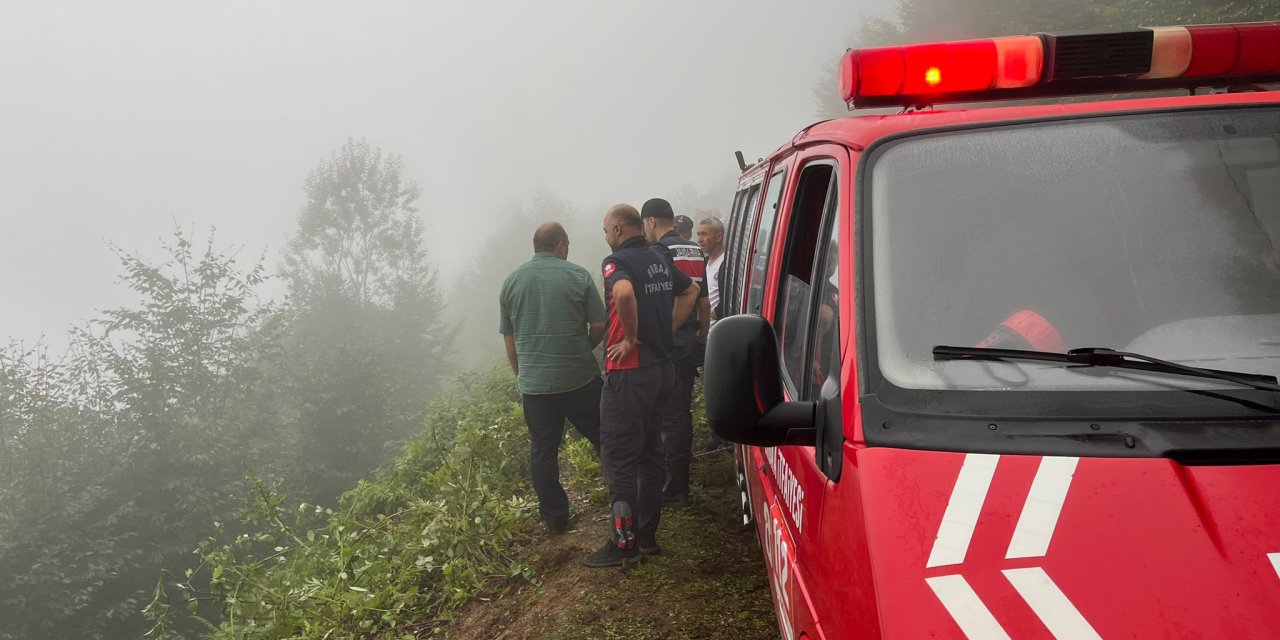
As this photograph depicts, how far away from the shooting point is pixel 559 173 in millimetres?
186625

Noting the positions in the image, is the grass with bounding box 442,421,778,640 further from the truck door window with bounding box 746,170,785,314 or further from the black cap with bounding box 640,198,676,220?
the black cap with bounding box 640,198,676,220

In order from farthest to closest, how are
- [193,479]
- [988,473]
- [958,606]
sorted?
[193,479] < [988,473] < [958,606]

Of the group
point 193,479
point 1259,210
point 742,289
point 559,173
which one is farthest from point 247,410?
point 559,173

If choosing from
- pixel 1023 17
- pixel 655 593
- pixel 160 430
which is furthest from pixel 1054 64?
pixel 160 430

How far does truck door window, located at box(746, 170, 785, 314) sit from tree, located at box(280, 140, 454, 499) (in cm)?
3667

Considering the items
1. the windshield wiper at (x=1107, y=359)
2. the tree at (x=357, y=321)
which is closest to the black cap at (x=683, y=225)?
the windshield wiper at (x=1107, y=359)

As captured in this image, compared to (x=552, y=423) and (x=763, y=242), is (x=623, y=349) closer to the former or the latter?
(x=552, y=423)

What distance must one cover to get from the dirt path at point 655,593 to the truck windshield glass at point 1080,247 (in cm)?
255

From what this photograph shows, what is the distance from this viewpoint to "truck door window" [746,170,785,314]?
10.7ft

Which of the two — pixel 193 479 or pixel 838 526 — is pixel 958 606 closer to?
pixel 838 526

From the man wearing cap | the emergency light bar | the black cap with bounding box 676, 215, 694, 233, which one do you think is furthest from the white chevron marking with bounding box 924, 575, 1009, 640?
the black cap with bounding box 676, 215, 694, 233

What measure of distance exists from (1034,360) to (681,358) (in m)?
4.08

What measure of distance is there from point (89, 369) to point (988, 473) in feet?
136

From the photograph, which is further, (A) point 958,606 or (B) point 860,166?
(B) point 860,166
